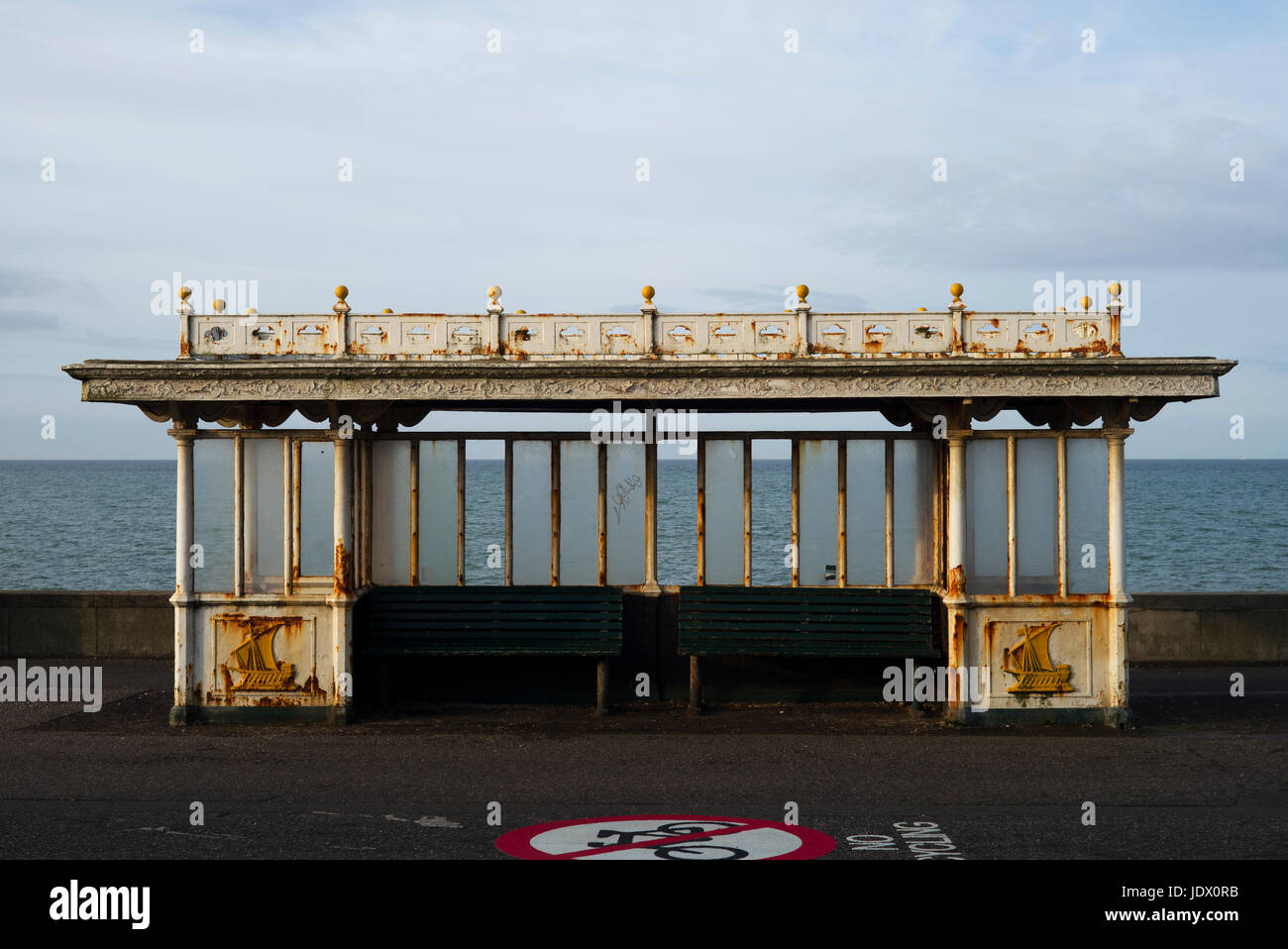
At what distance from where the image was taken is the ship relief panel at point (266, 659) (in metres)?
14.2

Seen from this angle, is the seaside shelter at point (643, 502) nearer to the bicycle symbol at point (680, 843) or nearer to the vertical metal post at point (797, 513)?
the vertical metal post at point (797, 513)

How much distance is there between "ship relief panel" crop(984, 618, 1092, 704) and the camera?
13984 mm

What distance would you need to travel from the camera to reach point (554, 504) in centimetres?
1571

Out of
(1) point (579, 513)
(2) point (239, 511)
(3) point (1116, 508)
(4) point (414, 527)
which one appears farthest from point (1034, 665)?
(2) point (239, 511)

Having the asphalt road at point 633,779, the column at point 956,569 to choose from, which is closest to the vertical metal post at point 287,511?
the asphalt road at point 633,779

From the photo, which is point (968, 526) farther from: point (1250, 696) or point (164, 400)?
point (164, 400)

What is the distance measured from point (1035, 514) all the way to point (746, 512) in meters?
3.43

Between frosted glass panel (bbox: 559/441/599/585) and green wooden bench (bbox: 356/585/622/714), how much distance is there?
0.58 metres

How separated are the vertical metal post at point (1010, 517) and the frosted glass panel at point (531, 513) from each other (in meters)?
5.45

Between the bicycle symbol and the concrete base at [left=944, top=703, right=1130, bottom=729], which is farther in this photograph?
the concrete base at [left=944, top=703, right=1130, bottom=729]

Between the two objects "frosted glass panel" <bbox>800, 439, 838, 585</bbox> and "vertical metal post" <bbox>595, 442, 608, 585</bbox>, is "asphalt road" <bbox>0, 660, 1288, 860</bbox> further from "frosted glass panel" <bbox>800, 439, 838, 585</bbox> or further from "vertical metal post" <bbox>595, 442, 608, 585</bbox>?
"vertical metal post" <bbox>595, 442, 608, 585</bbox>

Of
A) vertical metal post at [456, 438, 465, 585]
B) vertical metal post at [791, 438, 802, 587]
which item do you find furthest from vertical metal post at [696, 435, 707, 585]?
vertical metal post at [456, 438, 465, 585]

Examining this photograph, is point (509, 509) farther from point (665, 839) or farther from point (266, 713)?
point (665, 839)
